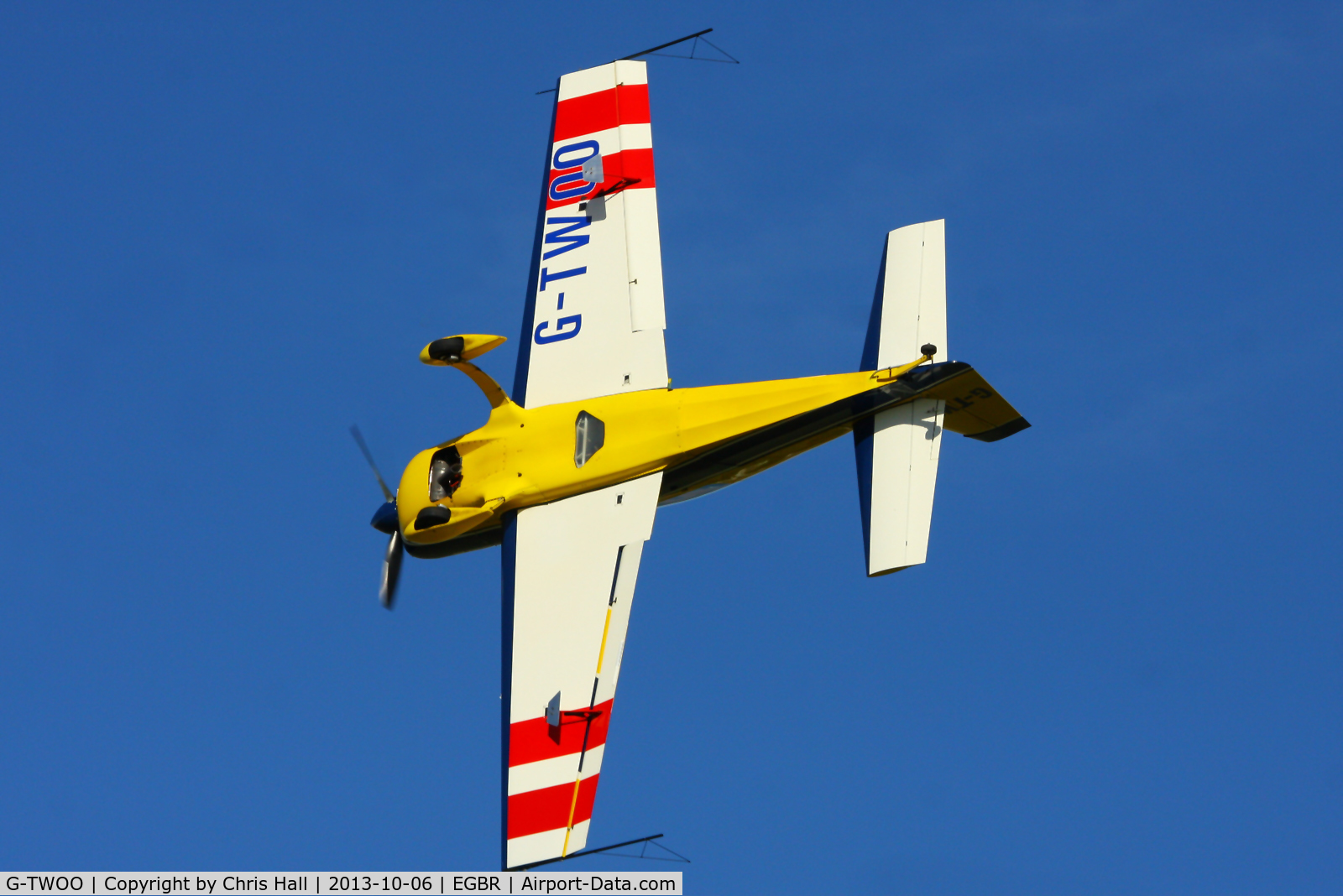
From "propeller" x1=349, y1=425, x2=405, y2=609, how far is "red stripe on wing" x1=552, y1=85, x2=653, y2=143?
653 cm

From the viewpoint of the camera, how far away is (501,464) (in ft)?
78.5

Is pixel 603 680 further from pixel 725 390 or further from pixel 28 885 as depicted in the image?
pixel 28 885

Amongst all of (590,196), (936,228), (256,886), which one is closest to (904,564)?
(936,228)

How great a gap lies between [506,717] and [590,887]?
277 centimetres

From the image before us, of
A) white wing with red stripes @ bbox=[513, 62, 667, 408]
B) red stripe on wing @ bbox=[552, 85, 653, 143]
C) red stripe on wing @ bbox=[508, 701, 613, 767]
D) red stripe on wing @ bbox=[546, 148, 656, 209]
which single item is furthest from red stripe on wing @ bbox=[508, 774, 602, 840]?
red stripe on wing @ bbox=[552, 85, 653, 143]

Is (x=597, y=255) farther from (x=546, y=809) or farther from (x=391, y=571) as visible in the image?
(x=546, y=809)

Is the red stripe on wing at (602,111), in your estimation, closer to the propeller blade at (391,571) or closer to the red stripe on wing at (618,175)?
the red stripe on wing at (618,175)

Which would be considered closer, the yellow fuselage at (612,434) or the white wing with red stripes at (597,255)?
the yellow fuselage at (612,434)

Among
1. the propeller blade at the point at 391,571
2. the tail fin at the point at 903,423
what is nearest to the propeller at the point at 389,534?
the propeller blade at the point at 391,571

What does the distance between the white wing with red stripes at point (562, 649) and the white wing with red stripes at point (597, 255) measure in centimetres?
207

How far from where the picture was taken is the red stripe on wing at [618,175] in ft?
85.6

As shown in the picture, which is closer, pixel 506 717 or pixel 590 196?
pixel 506 717

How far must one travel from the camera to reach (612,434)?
23594 millimetres
